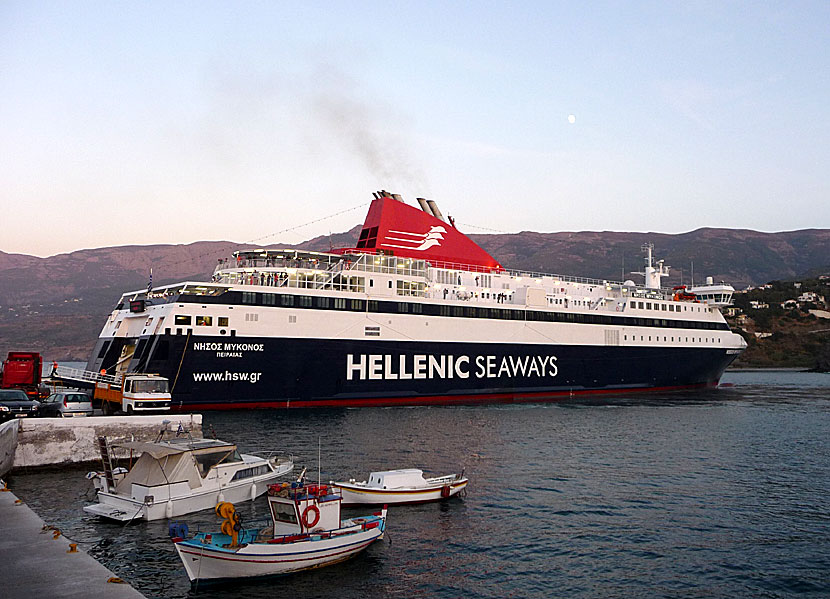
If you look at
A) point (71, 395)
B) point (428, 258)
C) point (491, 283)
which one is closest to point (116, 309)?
point (71, 395)

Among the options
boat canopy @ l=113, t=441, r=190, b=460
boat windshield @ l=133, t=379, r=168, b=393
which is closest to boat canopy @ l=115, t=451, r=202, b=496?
boat canopy @ l=113, t=441, r=190, b=460

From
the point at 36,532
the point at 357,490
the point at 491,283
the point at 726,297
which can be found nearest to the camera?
the point at 36,532

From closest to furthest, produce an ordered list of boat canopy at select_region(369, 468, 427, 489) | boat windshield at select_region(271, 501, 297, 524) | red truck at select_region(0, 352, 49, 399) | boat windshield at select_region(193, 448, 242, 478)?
1. boat windshield at select_region(271, 501, 297, 524)
2. boat windshield at select_region(193, 448, 242, 478)
3. boat canopy at select_region(369, 468, 427, 489)
4. red truck at select_region(0, 352, 49, 399)

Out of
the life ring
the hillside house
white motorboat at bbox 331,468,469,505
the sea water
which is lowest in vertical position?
the sea water

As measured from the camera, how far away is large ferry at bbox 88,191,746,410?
37.6 m

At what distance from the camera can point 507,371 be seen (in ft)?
159

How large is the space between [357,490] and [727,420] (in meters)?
30.7

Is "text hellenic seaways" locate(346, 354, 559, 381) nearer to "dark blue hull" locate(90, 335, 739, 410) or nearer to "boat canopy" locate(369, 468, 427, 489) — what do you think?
"dark blue hull" locate(90, 335, 739, 410)

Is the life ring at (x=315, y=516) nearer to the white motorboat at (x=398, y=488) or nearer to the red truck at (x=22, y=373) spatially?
the white motorboat at (x=398, y=488)

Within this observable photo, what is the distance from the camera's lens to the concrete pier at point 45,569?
8836mm

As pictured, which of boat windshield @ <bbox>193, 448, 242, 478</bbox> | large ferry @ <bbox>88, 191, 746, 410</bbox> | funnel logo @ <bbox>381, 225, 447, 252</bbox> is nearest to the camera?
boat windshield @ <bbox>193, 448, 242, 478</bbox>

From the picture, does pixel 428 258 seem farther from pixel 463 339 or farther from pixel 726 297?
pixel 726 297

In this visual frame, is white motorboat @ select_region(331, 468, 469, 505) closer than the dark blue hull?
Yes

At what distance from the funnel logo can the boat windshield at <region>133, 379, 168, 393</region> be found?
20.1 meters
